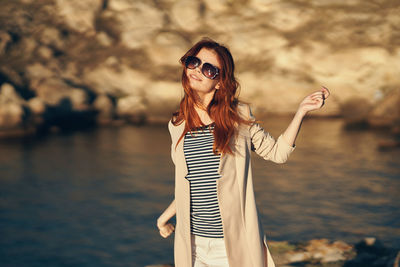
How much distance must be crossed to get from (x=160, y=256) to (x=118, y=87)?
45.6 ft

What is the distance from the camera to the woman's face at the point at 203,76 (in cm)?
279

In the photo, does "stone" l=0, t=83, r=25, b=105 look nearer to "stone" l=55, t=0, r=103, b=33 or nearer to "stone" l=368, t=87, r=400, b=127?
"stone" l=55, t=0, r=103, b=33

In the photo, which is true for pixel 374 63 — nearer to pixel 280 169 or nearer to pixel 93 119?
pixel 280 169

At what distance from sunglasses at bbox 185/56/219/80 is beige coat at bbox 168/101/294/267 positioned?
27 centimetres

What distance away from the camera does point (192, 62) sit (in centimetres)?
278

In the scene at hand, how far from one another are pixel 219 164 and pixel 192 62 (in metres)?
0.66

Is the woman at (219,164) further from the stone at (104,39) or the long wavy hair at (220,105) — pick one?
the stone at (104,39)

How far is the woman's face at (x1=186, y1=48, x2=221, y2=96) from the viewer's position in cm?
279

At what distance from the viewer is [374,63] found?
18641mm

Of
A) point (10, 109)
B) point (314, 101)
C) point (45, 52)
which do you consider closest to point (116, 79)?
point (45, 52)

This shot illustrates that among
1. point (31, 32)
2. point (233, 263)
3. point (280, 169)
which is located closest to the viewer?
point (233, 263)

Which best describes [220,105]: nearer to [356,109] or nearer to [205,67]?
[205,67]

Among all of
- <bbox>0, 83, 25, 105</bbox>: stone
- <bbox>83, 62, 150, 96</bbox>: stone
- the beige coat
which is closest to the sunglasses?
the beige coat

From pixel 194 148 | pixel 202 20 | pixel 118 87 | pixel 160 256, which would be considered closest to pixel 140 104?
pixel 118 87
